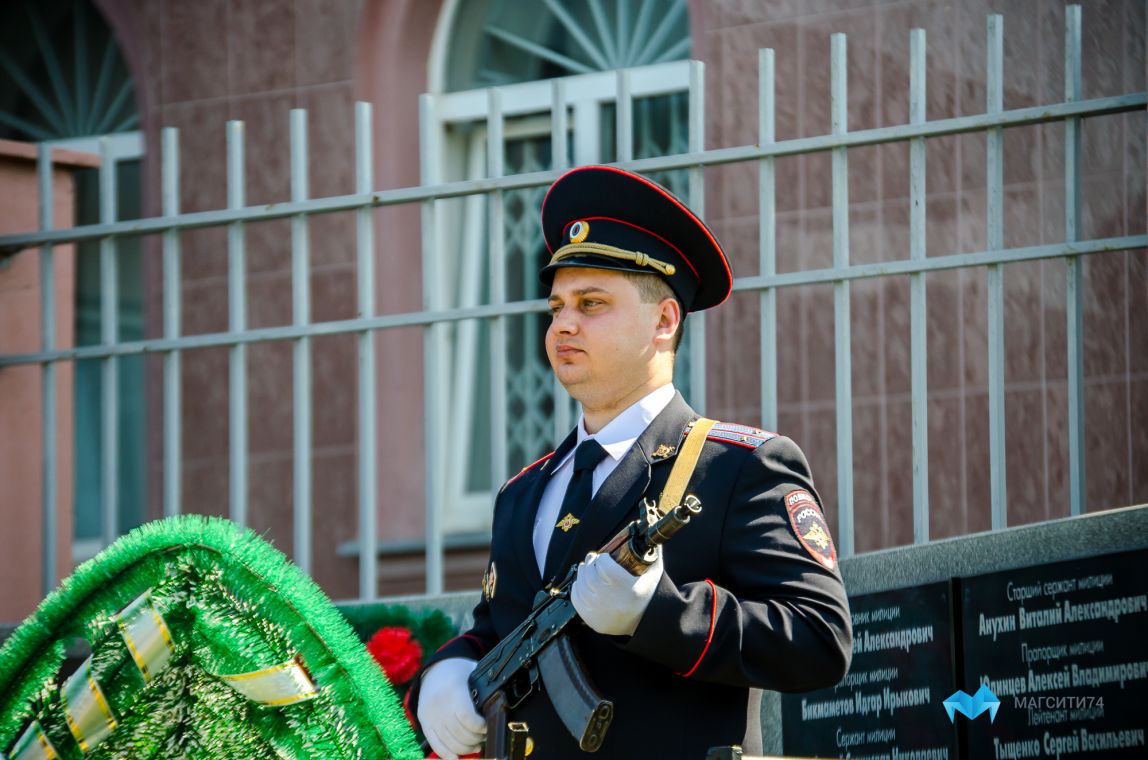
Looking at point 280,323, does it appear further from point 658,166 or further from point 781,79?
point 658,166

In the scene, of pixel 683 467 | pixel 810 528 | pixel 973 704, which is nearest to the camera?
pixel 810 528

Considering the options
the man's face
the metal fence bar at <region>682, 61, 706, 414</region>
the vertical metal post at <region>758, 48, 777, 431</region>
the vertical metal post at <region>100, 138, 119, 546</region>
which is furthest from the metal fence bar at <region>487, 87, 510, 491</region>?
the man's face

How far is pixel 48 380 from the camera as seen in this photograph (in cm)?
549

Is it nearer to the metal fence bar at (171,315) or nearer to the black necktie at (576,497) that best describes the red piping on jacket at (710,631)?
the black necktie at (576,497)

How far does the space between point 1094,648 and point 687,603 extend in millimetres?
1194

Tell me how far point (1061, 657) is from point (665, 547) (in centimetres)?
106

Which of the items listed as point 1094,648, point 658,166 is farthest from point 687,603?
point 658,166

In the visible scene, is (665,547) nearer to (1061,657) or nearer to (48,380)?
(1061,657)

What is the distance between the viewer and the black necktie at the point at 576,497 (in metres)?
3.13

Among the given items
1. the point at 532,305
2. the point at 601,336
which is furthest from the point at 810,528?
the point at 532,305

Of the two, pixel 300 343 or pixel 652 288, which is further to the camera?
pixel 300 343

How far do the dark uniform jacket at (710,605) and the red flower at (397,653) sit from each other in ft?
4.10

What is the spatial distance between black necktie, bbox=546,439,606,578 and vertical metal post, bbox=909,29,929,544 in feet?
4.52

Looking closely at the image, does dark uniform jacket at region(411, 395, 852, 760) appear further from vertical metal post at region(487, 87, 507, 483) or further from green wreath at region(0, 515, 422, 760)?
vertical metal post at region(487, 87, 507, 483)
